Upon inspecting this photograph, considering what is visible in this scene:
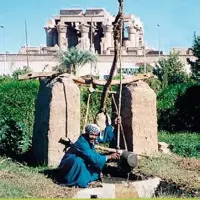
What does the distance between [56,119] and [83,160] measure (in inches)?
72.5

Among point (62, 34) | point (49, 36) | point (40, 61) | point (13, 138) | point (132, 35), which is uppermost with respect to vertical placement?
point (62, 34)

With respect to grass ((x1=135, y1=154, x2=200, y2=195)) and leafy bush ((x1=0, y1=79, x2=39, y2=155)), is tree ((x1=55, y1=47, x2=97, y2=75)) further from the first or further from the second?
grass ((x1=135, y1=154, x2=200, y2=195))

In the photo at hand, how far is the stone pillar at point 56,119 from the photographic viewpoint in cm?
960

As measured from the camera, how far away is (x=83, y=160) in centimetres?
801

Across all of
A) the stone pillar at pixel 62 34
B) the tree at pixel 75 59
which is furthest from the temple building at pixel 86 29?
the tree at pixel 75 59

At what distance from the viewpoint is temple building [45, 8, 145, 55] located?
6197cm

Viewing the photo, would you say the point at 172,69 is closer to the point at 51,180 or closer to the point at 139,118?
the point at 139,118

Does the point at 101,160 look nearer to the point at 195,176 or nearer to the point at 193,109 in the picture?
the point at 195,176

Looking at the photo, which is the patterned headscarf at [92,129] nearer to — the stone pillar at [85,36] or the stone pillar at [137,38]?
the stone pillar at [85,36]

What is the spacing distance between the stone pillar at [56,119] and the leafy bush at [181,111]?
772 cm

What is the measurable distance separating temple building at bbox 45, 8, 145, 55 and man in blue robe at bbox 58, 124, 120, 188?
2062 inches

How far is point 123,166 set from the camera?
8461 millimetres

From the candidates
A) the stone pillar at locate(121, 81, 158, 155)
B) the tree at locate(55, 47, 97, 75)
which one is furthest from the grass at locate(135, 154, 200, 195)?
the tree at locate(55, 47, 97, 75)

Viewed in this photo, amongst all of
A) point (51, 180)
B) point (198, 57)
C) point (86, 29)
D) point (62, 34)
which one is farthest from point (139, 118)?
point (86, 29)
